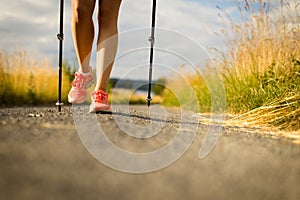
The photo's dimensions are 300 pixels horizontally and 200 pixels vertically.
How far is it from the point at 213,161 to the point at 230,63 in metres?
2.93

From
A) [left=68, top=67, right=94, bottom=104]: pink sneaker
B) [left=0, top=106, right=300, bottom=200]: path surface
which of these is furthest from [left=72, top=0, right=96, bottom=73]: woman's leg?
[left=0, top=106, right=300, bottom=200]: path surface

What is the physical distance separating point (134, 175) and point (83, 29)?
154 cm

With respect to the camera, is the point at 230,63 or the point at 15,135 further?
the point at 230,63

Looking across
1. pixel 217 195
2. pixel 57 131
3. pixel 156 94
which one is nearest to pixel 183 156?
pixel 217 195

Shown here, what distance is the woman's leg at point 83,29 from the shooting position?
2.68m

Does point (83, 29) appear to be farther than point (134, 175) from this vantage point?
Yes

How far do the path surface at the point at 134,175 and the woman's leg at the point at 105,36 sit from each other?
1.78 ft

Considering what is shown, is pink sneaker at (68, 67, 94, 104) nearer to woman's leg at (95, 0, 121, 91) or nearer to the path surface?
woman's leg at (95, 0, 121, 91)

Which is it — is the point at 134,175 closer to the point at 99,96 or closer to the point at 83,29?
the point at 99,96

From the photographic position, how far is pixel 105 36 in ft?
8.87

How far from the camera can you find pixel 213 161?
178 cm

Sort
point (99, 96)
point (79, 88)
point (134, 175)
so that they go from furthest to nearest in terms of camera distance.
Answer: point (79, 88)
point (99, 96)
point (134, 175)

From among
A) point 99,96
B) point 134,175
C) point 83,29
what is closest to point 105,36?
point 83,29

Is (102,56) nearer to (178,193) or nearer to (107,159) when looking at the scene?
(107,159)
